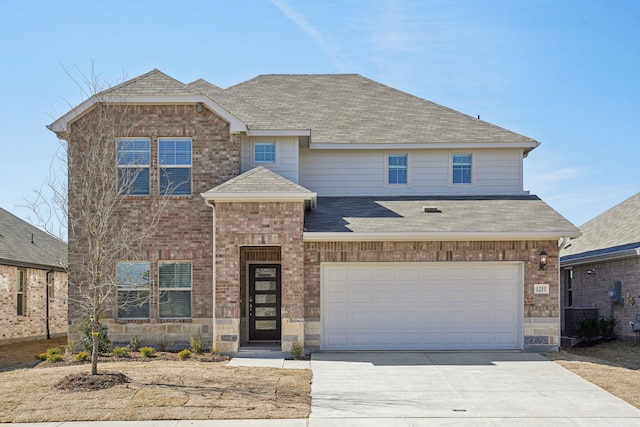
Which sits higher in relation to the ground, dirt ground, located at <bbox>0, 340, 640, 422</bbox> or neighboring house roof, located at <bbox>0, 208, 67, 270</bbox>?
neighboring house roof, located at <bbox>0, 208, 67, 270</bbox>

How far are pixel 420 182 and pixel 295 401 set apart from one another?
1033 cm

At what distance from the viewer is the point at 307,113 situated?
21812 mm

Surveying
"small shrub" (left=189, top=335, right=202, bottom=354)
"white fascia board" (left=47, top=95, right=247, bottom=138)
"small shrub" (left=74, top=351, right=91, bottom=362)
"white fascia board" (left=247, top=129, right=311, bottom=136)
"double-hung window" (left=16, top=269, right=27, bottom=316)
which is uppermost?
"white fascia board" (left=47, top=95, right=247, bottom=138)

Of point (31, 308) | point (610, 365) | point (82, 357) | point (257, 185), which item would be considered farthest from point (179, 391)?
point (31, 308)

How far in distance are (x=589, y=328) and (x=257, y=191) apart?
416 inches

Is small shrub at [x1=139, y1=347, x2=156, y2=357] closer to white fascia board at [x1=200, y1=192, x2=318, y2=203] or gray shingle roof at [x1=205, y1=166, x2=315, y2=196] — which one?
white fascia board at [x1=200, y1=192, x2=318, y2=203]

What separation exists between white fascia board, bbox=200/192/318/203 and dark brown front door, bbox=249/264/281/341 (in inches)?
128

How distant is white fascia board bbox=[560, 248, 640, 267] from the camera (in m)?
18.2

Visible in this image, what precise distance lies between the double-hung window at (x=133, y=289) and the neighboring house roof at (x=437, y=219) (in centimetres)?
453

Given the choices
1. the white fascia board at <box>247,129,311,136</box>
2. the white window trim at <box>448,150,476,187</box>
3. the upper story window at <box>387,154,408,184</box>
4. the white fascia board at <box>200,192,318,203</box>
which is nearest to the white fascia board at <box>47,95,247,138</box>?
the white fascia board at <box>247,129,311,136</box>

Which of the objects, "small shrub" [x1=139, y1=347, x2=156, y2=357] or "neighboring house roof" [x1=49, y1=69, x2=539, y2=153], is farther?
"neighboring house roof" [x1=49, y1=69, x2=539, y2=153]

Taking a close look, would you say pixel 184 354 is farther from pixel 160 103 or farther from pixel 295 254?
pixel 160 103

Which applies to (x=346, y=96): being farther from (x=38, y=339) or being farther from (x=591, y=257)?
(x=38, y=339)

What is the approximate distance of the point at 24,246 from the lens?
24.4 m
